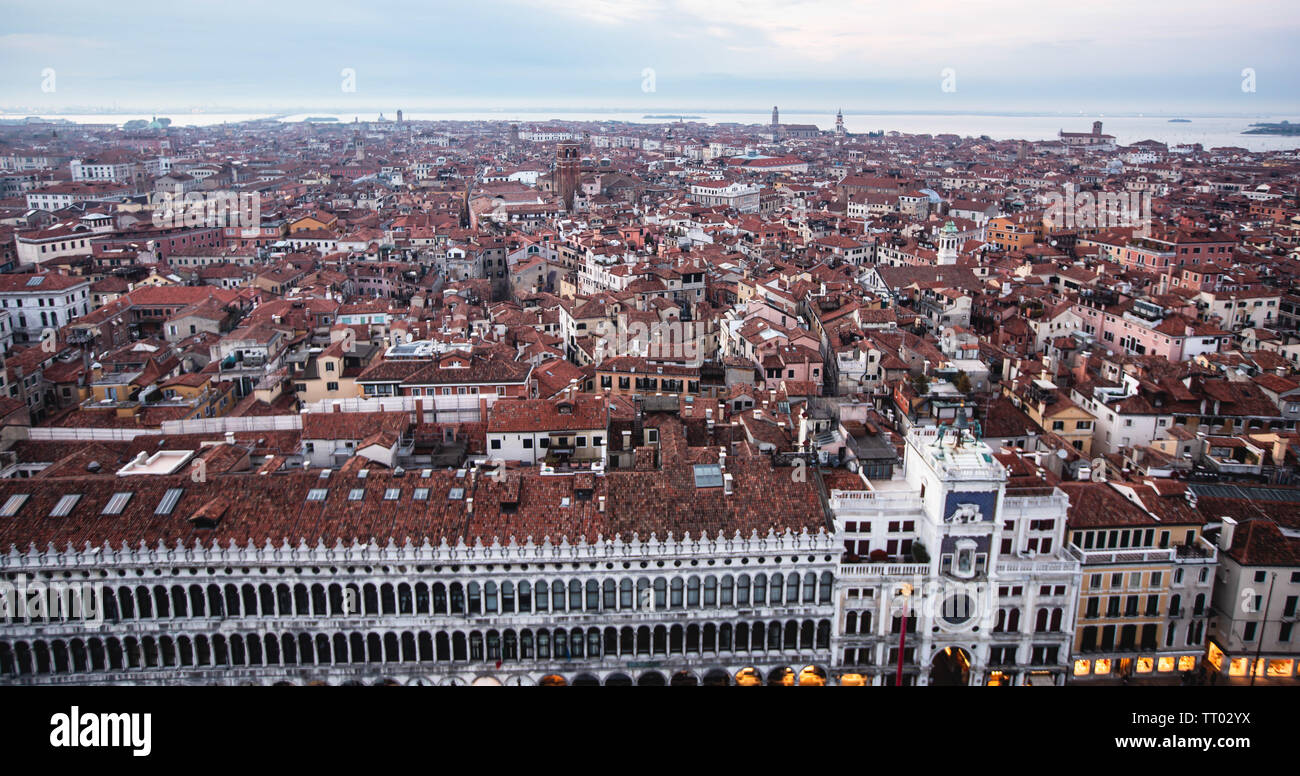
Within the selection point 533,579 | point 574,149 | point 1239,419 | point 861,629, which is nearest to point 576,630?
point 533,579

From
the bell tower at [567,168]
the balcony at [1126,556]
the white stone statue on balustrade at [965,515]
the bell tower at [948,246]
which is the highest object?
the bell tower at [567,168]

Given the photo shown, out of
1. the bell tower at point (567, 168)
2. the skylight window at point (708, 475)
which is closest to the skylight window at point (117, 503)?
the skylight window at point (708, 475)

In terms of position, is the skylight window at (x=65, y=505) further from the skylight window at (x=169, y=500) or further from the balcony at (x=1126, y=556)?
the balcony at (x=1126, y=556)

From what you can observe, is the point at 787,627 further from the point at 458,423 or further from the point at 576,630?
the point at 458,423

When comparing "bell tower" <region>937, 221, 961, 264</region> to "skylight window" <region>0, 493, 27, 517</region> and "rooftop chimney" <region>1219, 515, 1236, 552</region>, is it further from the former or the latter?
"skylight window" <region>0, 493, 27, 517</region>

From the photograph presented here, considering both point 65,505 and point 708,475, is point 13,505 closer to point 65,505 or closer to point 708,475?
point 65,505
